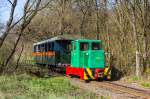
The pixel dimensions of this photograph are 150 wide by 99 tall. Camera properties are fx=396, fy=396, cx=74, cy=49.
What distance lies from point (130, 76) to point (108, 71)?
1.50 meters

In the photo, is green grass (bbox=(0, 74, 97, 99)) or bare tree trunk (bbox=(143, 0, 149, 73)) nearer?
green grass (bbox=(0, 74, 97, 99))

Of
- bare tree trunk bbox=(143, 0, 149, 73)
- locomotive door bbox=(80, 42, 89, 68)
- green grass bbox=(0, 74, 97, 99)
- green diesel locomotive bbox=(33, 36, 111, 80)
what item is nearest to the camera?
green grass bbox=(0, 74, 97, 99)

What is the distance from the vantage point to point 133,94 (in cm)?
1755

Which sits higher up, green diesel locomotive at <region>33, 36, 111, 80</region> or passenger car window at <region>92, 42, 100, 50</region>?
passenger car window at <region>92, 42, 100, 50</region>

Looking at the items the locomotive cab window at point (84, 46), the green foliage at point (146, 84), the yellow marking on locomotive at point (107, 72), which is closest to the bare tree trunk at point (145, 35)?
the yellow marking on locomotive at point (107, 72)

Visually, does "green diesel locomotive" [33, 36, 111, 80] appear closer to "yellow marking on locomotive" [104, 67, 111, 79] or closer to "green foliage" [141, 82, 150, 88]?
"yellow marking on locomotive" [104, 67, 111, 79]

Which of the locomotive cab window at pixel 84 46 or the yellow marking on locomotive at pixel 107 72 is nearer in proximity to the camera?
the yellow marking on locomotive at pixel 107 72

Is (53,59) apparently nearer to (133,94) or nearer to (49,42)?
(49,42)

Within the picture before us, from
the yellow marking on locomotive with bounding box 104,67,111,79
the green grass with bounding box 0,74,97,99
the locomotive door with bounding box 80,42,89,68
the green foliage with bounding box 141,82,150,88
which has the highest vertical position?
the locomotive door with bounding box 80,42,89,68

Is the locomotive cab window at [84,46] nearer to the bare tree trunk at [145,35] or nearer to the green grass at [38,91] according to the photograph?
the bare tree trunk at [145,35]

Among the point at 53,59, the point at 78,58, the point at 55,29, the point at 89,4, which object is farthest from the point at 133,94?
the point at 55,29

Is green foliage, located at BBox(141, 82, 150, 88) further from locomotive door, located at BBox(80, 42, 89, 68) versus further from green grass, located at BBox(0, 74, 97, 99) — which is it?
locomotive door, located at BBox(80, 42, 89, 68)

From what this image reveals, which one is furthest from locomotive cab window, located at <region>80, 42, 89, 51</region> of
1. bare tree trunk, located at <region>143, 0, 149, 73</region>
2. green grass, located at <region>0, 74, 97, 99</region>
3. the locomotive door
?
green grass, located at <region>0, 74, 97, 99</region>

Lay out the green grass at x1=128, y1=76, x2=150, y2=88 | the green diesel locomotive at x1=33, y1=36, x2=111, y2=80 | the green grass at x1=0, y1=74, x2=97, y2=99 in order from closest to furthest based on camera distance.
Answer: the green grass at x1=0, y1=74, x2=97, y2=99 < the green grass at x1=128, y1=76, x2=150, y2=88 < the green diesel locomotive at x1=33, y1=36, x2=111, y2=80
